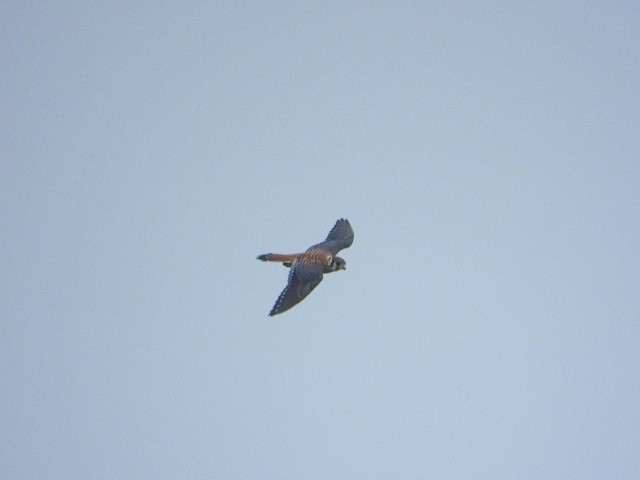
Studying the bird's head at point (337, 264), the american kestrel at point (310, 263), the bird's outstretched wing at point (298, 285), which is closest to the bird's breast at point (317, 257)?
the american kestrel at point (310, 263)

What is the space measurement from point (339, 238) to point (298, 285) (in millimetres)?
6622

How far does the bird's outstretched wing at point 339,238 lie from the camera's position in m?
41.1

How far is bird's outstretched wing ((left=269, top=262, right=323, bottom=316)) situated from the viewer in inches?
1393

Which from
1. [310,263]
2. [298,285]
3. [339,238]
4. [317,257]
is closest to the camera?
[298,285]

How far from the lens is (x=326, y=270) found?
3884cm

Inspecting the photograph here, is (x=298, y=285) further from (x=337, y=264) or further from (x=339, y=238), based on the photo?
(x=339, y=238)

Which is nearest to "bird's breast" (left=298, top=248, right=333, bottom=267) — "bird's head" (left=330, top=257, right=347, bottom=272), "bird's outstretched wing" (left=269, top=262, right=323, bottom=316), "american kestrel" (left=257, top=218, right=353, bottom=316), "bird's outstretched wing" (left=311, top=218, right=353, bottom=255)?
"american kestrel" (left=257, top=218, right=353, bottom=316)

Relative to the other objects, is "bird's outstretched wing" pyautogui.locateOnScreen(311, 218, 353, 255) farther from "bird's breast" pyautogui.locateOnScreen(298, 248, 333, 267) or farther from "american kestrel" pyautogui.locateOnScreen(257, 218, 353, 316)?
"bird's breast" pyautogui.locateOnScreen(298, 248, 333, 267)

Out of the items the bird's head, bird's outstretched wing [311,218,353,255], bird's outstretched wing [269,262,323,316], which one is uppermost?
bird's outstretched wing [311,218,353,255]

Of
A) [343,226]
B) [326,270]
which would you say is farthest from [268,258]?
[343,226]

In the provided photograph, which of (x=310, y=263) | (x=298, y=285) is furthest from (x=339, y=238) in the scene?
(x=298, y=285)

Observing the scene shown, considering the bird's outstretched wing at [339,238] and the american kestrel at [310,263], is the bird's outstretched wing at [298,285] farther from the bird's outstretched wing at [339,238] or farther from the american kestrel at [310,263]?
the bird's outstretched wing at [339,238]

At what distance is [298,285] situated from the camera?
36375mm

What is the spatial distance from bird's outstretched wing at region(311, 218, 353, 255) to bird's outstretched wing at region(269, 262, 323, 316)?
10.2 ft
